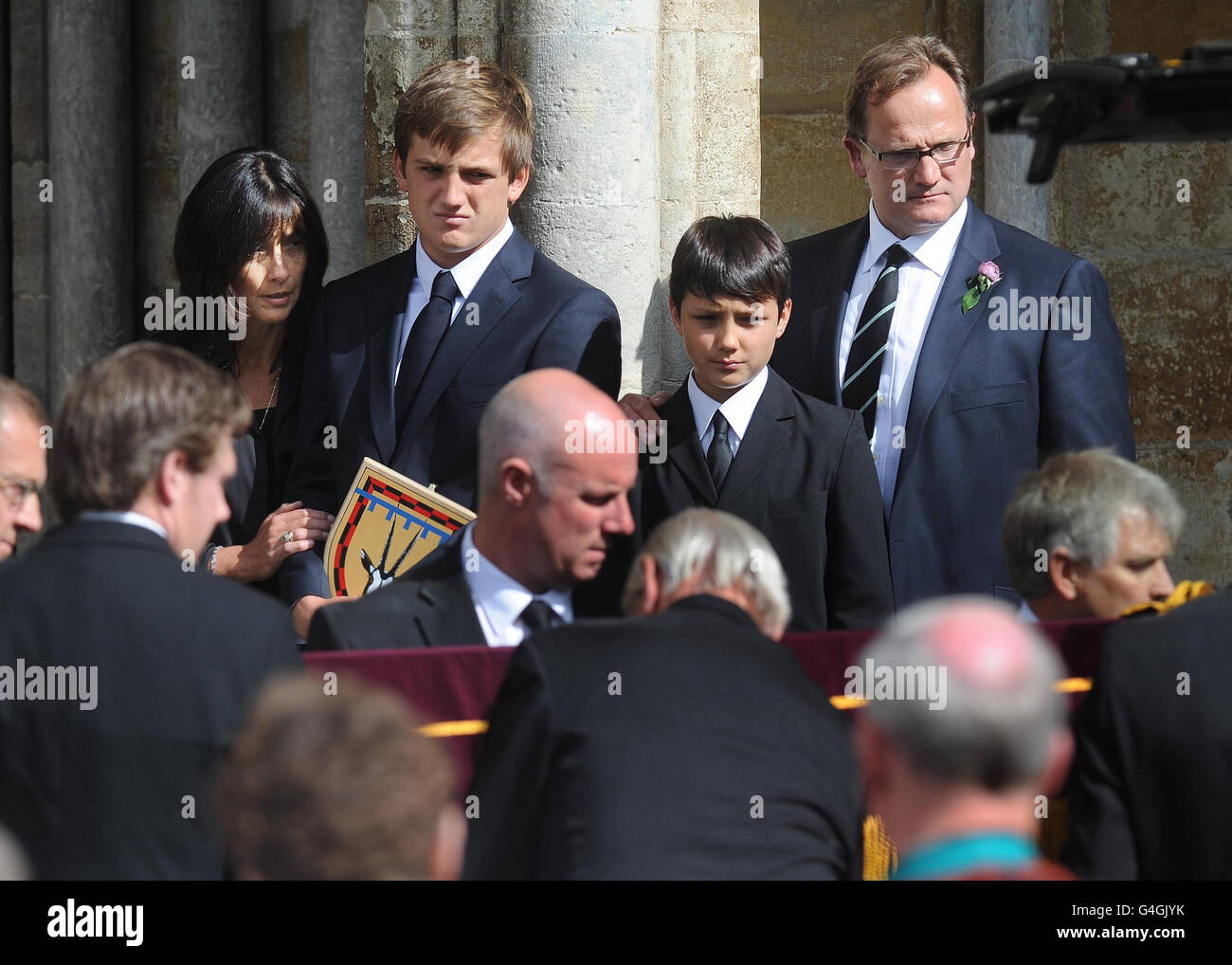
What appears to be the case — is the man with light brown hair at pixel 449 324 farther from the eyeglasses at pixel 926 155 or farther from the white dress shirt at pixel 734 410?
the eyeglasses at pixel 926 155

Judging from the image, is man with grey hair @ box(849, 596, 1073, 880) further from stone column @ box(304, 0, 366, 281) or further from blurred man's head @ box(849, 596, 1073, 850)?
stone column @ box(304, 0, 366, 281)

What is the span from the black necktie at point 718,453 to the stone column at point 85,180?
256cm

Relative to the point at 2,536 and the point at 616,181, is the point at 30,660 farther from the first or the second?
the point at 616,181

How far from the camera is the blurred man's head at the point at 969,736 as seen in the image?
6.16ft

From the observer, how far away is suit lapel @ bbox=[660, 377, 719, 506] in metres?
3.97

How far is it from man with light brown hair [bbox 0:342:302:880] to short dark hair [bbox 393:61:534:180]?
61.0 inches

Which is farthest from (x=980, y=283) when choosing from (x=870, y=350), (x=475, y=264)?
(x=475, y=264)

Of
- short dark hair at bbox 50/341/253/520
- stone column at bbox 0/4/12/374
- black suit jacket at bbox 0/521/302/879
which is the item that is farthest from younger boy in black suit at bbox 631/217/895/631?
stone column at bbox 0/4/12/374

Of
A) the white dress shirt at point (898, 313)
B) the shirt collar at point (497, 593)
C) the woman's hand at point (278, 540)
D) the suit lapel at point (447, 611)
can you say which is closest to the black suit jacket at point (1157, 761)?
the shirt collar at point (497, 593)

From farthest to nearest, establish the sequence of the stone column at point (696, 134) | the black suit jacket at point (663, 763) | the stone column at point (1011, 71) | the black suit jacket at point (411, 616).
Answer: the stone column at point (1011, 71)
the stone column at point (696, 134)
the black suit jacket at point (411, 616)
the black suit jacket at point (663, 763)

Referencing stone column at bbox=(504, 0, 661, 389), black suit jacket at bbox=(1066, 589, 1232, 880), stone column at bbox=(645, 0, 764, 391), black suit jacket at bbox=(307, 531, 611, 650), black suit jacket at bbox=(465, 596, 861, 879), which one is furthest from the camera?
stone column at bbox=(645, 0, 764, 391)
